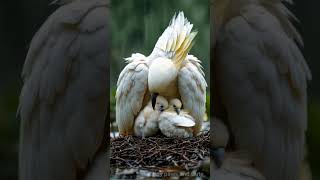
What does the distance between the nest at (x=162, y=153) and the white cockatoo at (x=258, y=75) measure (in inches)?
5.4

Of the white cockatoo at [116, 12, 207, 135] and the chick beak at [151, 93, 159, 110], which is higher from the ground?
the white cockatoo at [116, 12, 207, 135]

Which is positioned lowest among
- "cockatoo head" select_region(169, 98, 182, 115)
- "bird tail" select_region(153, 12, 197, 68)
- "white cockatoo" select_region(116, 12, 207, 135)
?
"cockatoo head" select_region(169, 98, 182, 115)

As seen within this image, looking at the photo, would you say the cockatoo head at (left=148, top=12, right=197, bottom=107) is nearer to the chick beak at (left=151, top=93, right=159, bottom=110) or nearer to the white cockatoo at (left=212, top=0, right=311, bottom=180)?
the chick beak at (left=151, top=93, right=159, bottom=110)

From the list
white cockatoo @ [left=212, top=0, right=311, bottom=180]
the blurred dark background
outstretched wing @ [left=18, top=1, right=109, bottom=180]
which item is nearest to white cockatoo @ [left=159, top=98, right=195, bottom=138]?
white cockatoo @ [left=212, top=0, right=311, bottom=180]

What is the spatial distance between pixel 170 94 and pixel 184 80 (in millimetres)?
69

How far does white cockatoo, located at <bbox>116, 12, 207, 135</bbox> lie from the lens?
1.69 meters

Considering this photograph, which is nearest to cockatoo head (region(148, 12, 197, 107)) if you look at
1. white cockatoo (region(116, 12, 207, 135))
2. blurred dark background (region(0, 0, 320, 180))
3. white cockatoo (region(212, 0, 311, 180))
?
white cockatoo (region(116, 12, 207, 135))

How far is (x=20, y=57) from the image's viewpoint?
180 centimetres

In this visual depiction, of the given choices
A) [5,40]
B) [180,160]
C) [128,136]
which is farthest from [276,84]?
[5,40]

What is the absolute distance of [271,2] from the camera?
1.74 m

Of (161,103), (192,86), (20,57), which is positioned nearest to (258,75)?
(192,86)

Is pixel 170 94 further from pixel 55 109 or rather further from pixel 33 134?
pixel 33 134

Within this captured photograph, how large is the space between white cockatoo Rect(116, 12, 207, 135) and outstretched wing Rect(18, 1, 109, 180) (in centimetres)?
9

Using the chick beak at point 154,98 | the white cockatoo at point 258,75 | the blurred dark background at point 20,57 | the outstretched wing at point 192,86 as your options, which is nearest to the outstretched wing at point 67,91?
the blurred dark background at point 20,57
